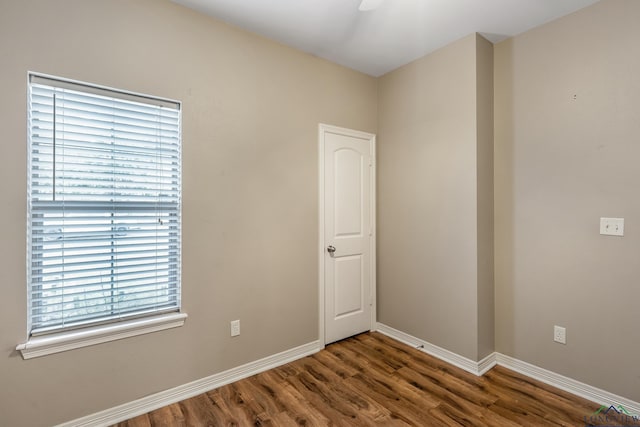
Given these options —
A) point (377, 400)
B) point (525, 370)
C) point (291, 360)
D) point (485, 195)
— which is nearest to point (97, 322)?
point (291, 360)

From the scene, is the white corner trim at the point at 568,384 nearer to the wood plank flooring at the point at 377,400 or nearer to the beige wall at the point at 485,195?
the wood plank flooring at the point at 377,400

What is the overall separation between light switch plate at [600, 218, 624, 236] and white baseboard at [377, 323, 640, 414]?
3.57 feet

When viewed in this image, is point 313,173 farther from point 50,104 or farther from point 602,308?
point 602,308

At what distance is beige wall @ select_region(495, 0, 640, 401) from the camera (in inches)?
80.2

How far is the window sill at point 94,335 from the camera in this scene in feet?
5.63

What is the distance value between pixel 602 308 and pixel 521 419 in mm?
948

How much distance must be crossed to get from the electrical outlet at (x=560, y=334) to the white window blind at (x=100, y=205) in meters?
2.83

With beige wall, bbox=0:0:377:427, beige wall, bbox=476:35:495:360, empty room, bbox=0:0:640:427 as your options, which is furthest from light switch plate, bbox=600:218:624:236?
beige wall, bbox=0:0:377:427

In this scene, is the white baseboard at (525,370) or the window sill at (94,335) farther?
the white baseboard at (525,370)

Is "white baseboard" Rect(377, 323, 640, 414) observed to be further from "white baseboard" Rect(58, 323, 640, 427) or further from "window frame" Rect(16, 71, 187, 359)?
"window frame" Rect(16, 71, 187, 359)

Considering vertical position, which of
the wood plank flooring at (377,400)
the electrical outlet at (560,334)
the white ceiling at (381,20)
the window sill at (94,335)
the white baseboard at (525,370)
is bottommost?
the wood plank flooring at (377,400)

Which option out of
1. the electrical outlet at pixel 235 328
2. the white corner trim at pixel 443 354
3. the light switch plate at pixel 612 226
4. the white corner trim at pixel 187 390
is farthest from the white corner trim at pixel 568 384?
the electrical outlet at pixel 235 328

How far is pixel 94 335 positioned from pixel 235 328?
3.01 feet

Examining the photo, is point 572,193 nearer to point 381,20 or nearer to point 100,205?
point 381,20
